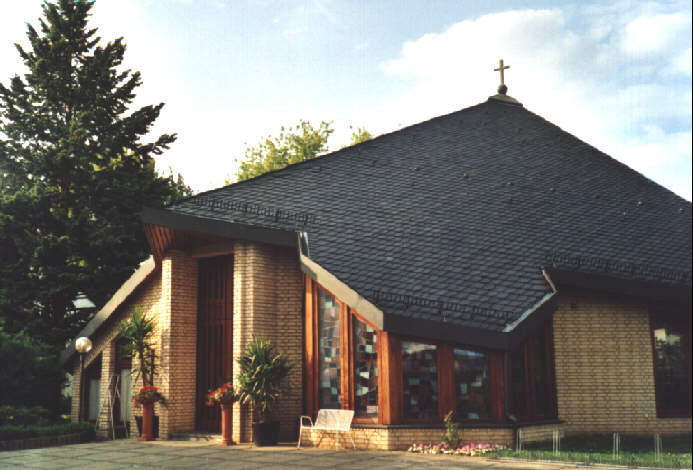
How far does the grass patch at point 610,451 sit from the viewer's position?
8.91 m

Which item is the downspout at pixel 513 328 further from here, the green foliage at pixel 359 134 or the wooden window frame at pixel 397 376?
the green foliage at pixel 359 134

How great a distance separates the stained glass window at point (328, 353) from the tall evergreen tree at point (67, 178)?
30.3 feet

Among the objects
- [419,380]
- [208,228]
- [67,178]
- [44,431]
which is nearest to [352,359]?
[419,380]

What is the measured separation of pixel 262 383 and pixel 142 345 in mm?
3889

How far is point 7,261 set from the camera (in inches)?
787

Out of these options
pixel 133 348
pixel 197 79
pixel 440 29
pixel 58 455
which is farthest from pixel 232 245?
pixel 440 29

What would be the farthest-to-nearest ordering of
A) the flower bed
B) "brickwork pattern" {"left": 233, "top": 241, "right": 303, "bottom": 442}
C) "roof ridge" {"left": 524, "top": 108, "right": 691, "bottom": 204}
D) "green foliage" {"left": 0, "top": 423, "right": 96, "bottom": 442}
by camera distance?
"roof ridge" {"left": 524, "top": 108, "right": 691, "bottom": 204}
"green foliage" {"left": 0, "top": 423, "right": 96, "bottom": 442}
"brickwork pattern" {"left": 233, "top": 241, "right": 303, "bottom": 442}
the flower bed

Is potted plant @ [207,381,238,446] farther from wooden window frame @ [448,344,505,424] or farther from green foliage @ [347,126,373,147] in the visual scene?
green foliage @ [347,126,373,147]

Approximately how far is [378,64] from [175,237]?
6.65m

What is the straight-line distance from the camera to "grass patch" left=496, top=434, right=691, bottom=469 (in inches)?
351

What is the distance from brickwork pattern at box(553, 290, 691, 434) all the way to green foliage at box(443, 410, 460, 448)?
3.15m

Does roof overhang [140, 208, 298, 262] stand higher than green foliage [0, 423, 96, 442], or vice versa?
roof overhang [140, 208, 298, 262]

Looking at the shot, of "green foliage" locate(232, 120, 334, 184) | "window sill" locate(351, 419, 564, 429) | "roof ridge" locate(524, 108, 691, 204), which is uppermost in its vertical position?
"green foliage" locate(232, 120, 334, 184)

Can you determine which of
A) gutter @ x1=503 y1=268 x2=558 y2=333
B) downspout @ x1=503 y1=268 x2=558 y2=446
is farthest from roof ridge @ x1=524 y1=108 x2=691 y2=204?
downspout @ x1=503 y1=268 x2=558 y2=446
